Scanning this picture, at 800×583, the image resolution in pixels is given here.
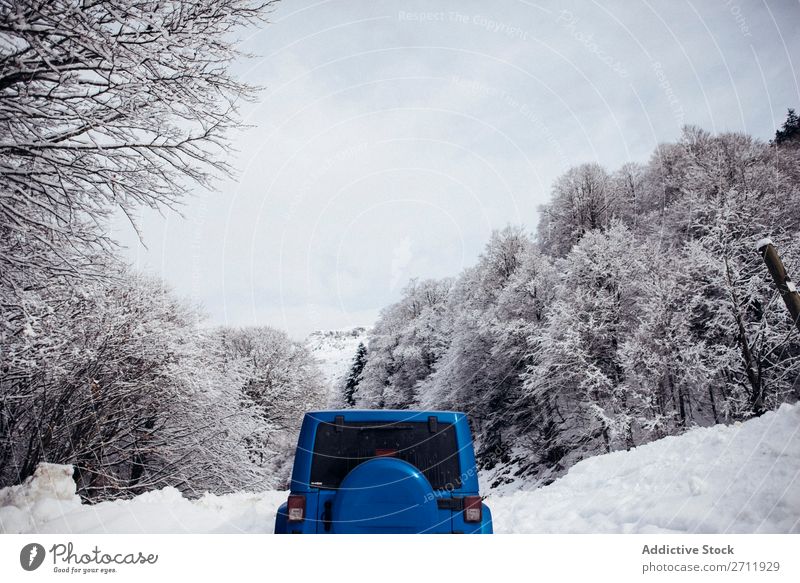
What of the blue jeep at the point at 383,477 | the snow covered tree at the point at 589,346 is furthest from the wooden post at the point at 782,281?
the snow covered tree at the point at 589,346

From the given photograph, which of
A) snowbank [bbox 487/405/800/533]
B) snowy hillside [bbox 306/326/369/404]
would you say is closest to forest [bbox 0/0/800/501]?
snowbank [bbox 487/405/800/533]

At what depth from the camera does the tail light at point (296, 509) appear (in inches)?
121

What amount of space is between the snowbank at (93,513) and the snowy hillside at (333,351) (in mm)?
30834

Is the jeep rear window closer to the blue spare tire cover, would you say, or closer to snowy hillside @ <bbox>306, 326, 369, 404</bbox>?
the blue spare tire cover

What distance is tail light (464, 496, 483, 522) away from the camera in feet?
10.3

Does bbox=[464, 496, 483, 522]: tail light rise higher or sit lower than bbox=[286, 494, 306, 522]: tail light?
lower

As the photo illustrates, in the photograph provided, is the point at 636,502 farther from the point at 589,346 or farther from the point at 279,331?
the point at 279,331

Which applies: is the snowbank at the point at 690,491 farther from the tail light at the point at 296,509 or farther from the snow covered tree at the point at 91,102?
the snow covered tree at the point at 91,102

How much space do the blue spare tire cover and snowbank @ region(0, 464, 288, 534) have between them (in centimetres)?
343

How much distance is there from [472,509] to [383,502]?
0.79 meters

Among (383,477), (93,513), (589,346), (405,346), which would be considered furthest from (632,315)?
(405,346)

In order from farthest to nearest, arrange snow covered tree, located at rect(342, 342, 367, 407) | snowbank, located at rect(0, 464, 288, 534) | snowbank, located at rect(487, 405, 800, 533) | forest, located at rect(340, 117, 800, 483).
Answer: snow covered tree, located at rect(342, 342, 367, 407)
forest, located at rect(340, 117, 800, 483)
snowbank, located at rect(0, 464, 288, 534)
snowbank, located at rect(487, 405, 800, 533)

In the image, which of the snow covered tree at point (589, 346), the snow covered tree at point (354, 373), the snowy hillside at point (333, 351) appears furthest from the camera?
the snow covered tree at point (354, 373)

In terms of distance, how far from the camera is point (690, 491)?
17.0ft
